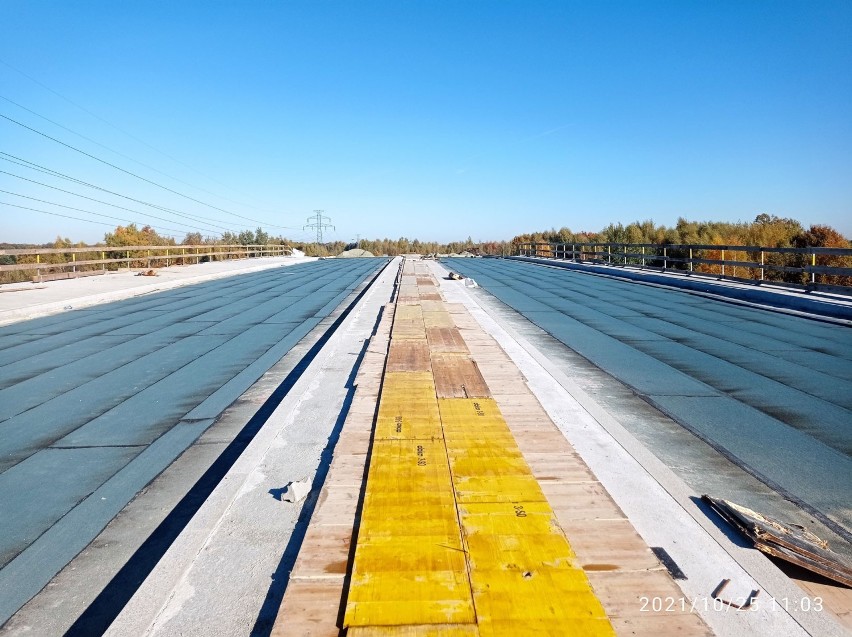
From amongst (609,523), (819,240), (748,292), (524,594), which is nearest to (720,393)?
(609,523)

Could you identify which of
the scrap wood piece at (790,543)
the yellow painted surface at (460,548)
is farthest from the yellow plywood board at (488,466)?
the scrap wood piece at (790,543)

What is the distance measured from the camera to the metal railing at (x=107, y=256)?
61.1 ft

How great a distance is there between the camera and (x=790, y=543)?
2.60m

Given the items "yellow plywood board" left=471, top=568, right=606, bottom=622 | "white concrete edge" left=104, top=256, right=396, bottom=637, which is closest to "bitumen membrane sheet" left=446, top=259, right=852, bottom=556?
"yellow plywood board" left=471, top=568, right=606, bottom=622

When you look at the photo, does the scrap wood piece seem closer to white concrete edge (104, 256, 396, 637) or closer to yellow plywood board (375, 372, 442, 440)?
yellow plywood board (375, 372, 442, 440)

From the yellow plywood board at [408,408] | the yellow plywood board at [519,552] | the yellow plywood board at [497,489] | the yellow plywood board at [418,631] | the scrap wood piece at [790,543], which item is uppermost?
the yellow plywood board at [408,408]

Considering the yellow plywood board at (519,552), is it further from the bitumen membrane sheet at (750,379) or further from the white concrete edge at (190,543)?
the bitumen membrane sheet at (750,379)

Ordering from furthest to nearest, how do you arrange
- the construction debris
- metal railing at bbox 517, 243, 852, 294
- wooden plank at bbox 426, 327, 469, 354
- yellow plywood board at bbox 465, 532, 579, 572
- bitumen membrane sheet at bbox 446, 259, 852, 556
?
1. metal railing at bbox 517, 243, 852, 294
2. wooden plank at bbox 426, 327, 469, 354
3. bitumen membrane sheet at bbox 446, 259, 852, 556
4. the construction debris
5. yellow plywood board at bbox 465, 532, 579, 572

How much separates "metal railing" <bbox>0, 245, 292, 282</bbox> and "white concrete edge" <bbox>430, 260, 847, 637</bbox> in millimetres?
17325

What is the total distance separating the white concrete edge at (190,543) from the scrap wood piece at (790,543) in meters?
2.34

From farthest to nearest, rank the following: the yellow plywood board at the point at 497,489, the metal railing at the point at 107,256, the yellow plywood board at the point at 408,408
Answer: the metal railing at the point at 107,256 → the yellow plywood board at the point at 408,408 → the yellow plywood board at the point at 497,489

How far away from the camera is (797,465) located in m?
3.79

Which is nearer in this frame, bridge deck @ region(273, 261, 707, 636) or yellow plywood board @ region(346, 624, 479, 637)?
yellow plywood board @ region(346, 624, 479, 637)

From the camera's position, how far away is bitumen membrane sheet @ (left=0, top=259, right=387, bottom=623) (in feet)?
10.1
